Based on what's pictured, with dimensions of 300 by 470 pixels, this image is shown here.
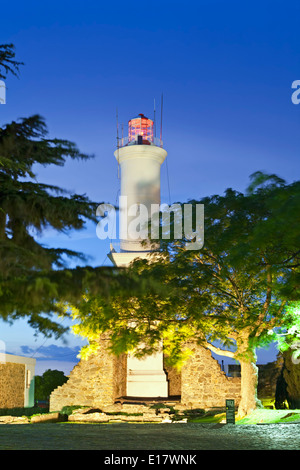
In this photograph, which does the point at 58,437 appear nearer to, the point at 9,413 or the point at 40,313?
the point at 40,313

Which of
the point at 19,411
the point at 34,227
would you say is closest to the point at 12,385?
the point at 19,411

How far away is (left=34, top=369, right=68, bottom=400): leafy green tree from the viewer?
3212 centimetres

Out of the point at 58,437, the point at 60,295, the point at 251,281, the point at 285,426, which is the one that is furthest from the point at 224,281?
the point at 60,295

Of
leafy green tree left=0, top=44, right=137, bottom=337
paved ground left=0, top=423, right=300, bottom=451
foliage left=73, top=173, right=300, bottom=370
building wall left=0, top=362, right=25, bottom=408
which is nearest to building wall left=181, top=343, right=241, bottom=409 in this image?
foliage left=73, top=173, right=300, bottom=370

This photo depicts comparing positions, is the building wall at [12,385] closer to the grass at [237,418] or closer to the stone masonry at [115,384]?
the grass at [237,418]

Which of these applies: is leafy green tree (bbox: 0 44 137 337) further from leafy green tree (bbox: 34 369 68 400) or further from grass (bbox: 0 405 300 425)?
leafy green tree (bbox: 34 369 68 400)

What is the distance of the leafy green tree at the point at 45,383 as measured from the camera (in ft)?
105

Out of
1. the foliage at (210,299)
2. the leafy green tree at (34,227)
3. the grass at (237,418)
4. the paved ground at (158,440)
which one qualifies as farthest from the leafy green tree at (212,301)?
the leafy green tree at (34,227)

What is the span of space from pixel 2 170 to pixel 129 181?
19777 millimetres

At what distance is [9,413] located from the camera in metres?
24.9

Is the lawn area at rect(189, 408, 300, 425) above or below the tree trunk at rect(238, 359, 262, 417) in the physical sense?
below

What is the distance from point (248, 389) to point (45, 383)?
17.0 meters

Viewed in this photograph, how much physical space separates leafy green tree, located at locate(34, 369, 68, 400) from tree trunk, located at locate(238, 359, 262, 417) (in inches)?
→ 654

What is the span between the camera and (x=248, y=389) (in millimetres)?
18094
